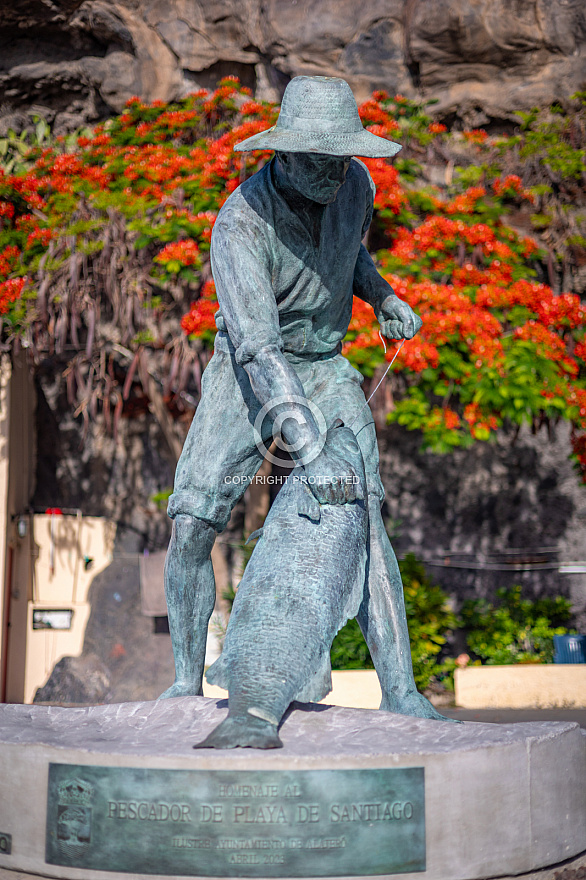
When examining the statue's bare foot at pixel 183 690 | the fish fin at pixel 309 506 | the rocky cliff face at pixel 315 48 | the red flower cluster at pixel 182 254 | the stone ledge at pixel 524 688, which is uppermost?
the rocky cliff face at pixel 315 48

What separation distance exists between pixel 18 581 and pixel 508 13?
27.1ft

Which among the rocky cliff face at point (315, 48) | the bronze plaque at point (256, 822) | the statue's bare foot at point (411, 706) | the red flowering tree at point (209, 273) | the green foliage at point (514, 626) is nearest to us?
the bronze plaque at point (256, 822)

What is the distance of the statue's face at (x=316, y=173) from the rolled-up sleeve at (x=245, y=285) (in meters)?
0.21

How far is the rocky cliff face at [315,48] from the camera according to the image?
11438 mm

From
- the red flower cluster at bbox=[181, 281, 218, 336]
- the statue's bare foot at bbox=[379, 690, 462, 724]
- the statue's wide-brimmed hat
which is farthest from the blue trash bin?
the statue's wide-brimmed hat

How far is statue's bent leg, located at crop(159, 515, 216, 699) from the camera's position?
3.46 meters

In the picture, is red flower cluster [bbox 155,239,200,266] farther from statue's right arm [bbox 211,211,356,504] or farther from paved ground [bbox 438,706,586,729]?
statue's right arm [bbox 211,211,356,504]

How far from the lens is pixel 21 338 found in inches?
355

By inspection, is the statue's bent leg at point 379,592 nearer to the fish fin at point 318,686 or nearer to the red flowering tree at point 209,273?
the fish fin at point 318,686

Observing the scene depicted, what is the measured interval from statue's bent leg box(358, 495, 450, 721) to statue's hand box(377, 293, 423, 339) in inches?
27.3

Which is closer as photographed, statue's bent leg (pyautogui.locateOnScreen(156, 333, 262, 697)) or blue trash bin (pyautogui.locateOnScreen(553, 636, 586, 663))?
statue's bent leg (pyautogui.locateOnScreen(156, 333, 262, 697))

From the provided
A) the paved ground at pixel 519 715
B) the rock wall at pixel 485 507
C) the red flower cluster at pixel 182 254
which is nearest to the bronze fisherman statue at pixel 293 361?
the paved ground at pixel 519 715

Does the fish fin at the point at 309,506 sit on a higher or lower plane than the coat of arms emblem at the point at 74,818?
higher

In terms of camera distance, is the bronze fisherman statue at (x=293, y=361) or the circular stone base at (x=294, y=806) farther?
the bronze fisherman statue at (x=293, y=361)
